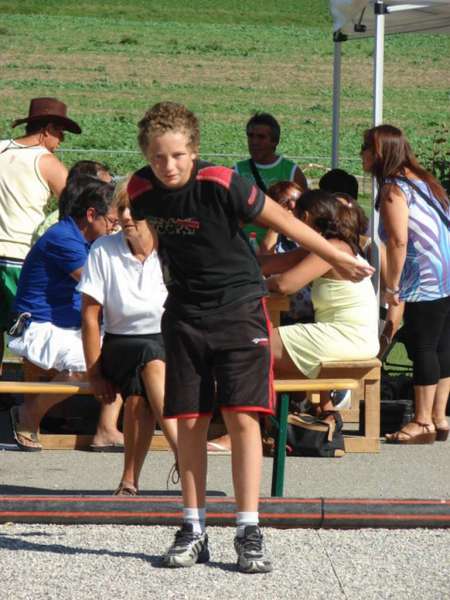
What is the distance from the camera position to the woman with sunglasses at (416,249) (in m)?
6.58

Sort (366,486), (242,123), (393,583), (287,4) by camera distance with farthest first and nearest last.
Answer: (287,4), (242,123), (366,486), (393,583)

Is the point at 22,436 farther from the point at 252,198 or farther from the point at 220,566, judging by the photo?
the point at 252,198

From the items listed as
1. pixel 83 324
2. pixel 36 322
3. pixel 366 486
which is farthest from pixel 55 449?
pixel 366 486

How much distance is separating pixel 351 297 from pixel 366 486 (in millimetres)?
1002

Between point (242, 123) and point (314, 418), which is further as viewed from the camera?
point (242, 123)

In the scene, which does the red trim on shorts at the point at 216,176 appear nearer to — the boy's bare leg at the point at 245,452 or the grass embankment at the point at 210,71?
the boy's bare leg at the point at 245,452

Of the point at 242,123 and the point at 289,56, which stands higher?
the point at 289,56

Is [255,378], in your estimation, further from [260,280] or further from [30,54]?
[30,54]

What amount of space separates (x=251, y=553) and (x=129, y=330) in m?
1.67


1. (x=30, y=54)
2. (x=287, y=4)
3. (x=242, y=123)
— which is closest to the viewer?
(x=242, y=123)

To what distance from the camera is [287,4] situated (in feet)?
249

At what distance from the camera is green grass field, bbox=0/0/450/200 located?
41.6 m

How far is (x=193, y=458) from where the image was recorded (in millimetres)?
4539

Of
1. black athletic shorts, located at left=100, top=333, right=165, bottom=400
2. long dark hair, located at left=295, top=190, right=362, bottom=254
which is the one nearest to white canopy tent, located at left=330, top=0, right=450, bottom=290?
long dark hair, located at left=295, top=190, right=362, bottom=254
